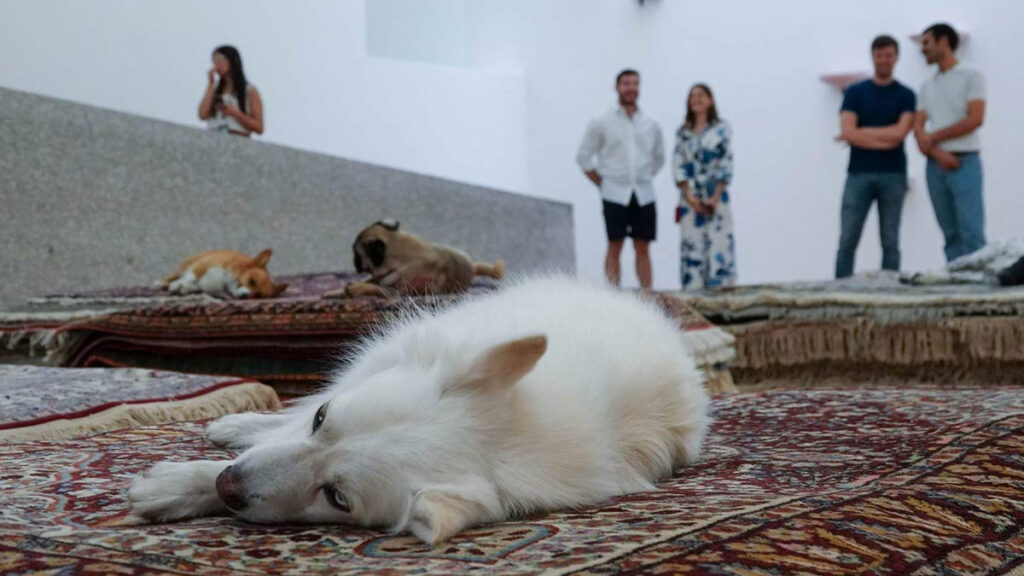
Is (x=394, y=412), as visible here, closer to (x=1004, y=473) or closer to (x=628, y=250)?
(x=1004, y=473)

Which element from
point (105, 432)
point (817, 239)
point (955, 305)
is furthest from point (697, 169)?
point (105, 432)

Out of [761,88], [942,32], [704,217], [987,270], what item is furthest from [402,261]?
[761,88]

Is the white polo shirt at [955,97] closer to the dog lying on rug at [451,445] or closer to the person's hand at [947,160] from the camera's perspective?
the person's hand at [947,160]

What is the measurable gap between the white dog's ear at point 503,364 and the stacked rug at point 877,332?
3439 millimetres

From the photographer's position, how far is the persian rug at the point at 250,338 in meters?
3.80

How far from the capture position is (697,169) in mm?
8648

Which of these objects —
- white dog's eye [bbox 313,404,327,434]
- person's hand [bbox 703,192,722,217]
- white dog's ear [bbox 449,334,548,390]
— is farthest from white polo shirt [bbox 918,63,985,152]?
white dog's eye [bbox 313,404,327,434]

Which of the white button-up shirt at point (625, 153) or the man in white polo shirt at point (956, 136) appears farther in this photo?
the white button-up shirt at point (625, 153)

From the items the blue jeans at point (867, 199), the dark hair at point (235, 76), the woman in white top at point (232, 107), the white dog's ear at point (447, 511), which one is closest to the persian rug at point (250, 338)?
the white dog's ear at point (447, 511)

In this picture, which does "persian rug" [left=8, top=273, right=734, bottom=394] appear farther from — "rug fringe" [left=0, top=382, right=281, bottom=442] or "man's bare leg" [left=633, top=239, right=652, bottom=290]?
"man's bare leg" [left=633, top=239, right=652, bottom=290]

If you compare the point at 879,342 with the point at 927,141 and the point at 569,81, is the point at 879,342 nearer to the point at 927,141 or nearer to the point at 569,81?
the point at 927,141

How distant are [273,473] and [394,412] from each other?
0.56 feet

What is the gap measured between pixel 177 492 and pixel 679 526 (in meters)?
0.68

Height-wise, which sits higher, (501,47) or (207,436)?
(501,47)
